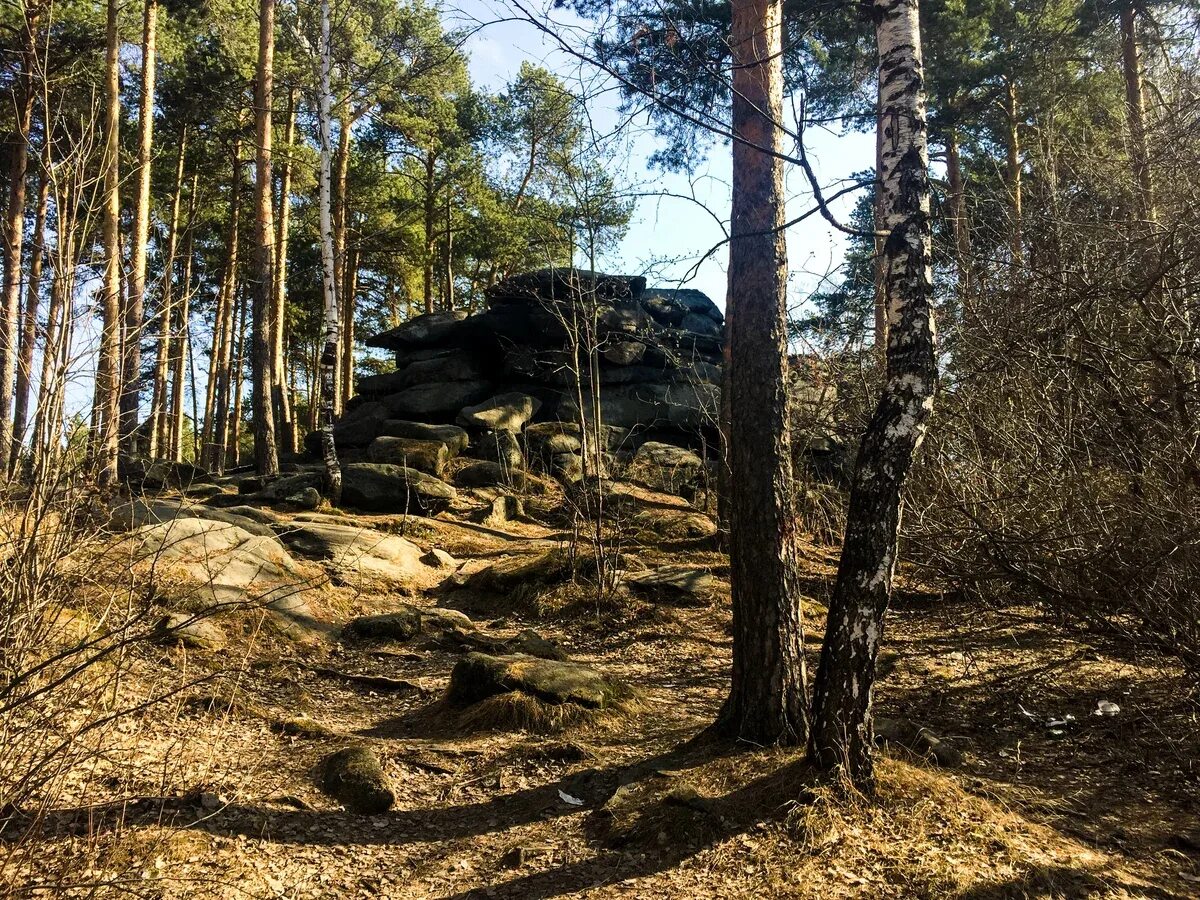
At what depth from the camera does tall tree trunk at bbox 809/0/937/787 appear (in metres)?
3.97

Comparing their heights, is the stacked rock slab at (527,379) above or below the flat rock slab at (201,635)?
above

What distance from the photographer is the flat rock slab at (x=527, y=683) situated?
234 inches

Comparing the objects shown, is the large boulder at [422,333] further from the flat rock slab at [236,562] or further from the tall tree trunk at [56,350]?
the tall tree trunk at [56,350]

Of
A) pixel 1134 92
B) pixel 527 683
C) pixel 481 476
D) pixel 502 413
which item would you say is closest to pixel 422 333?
pixel 502 413

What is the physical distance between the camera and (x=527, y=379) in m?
21.8

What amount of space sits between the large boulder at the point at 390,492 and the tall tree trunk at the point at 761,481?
9.50 metres

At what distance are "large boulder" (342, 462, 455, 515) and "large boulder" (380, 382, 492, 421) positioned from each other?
6.07 m

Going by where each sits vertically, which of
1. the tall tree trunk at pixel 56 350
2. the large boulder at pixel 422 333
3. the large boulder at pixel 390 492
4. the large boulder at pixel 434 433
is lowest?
the large boulder at pixel 390 492

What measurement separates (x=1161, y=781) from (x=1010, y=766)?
30.0 inches

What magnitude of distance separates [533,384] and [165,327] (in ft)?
52.8

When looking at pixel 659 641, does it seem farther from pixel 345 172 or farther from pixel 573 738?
pixel 345 172

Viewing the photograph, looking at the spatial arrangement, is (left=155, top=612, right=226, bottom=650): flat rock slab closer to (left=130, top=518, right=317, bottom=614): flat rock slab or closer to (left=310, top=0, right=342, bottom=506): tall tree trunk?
(left=130, top=518, right=317, bottom=614): flat rock slab

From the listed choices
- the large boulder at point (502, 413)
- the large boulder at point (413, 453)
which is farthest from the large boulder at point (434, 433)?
the large boulder at point (502, 413)

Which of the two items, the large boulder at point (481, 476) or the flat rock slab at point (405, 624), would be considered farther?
the large boulder at point (481, 476)
